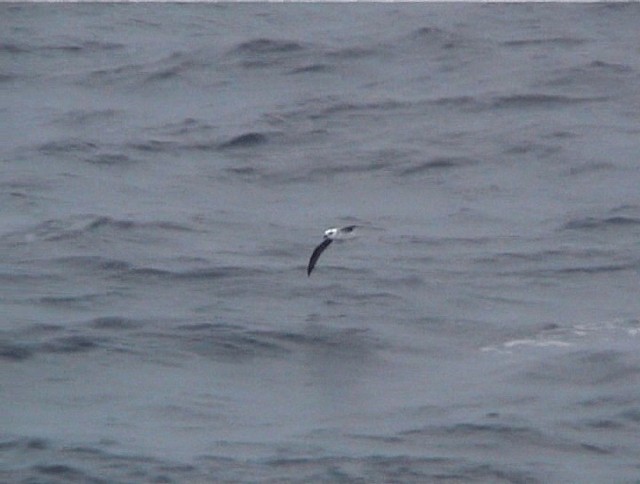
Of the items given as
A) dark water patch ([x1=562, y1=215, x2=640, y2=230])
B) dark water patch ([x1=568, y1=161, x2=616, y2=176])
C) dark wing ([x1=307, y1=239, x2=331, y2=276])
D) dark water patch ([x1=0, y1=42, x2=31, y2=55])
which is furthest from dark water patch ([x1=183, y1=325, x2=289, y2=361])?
dark water patch ([x1=0, y1=42, x2=31, y2=55])

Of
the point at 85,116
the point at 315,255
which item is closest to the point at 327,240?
the point at 315,255

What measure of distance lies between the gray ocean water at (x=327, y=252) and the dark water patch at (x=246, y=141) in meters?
0.05

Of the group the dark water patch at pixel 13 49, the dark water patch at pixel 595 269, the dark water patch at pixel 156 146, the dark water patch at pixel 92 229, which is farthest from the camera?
the dark water patch at pixel 13 49

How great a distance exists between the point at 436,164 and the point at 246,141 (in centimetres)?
301

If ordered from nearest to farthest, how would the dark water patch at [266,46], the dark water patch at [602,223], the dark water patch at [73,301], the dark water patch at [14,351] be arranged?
the dark water patch at [14,351] < the dark water patch at [73,301] < the dark water patch at [602,223] < the dark water patch at [266,46]

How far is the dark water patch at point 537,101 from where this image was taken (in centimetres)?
2631

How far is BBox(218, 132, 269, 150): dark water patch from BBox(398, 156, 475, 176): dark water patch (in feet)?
8.16

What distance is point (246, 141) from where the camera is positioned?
25.2m

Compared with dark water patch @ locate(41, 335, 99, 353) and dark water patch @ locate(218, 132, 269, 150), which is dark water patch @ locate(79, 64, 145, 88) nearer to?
dark water patch @ locate(218, 132, 269, 150)

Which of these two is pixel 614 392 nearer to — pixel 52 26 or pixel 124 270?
pixel 124 270

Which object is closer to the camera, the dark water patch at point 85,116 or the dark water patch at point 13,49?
the dark water patch at point 85,116

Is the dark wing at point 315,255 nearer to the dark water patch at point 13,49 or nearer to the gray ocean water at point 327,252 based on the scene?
the gray ocean water at point 327,252

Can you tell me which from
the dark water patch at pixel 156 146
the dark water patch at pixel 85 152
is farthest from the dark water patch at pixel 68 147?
the dark water patch at pixel 156 146

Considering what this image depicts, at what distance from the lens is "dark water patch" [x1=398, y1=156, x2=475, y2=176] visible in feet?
77.1
